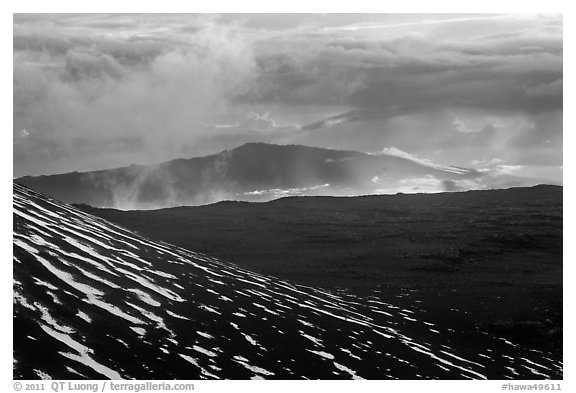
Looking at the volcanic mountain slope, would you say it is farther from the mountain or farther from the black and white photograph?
the mountain

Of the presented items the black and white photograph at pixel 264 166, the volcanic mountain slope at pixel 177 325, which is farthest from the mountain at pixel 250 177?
the volcanic mountain slope at pixel 177 325

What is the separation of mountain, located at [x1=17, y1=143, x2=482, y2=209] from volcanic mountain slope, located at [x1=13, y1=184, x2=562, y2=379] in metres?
5.15

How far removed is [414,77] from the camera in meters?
23.0

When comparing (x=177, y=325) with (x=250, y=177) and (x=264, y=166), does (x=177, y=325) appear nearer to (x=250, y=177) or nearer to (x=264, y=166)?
(x=264, y=166)

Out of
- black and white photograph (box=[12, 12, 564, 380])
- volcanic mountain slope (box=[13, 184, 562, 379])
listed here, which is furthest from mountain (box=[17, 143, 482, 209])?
volcanic mountain slope (box=[13, 184, 562, 379])

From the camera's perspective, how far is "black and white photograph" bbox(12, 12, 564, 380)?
1472 centimetres

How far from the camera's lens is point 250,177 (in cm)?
2883

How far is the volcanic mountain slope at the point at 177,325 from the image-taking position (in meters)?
13.5

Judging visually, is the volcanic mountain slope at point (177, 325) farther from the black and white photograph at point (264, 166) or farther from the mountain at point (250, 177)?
the mountain at point (250, 177)

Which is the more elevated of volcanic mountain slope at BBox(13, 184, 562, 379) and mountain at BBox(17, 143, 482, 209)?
mountain at BBox(17, 143, 482, 209)

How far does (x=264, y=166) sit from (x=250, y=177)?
1.84 m

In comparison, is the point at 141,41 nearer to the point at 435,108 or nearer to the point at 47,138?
the point at 47,138

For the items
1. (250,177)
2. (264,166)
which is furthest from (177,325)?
(250,177)

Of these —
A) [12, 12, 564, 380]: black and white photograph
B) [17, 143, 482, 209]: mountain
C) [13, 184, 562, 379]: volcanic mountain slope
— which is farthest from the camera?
[17, 143, 482, 209]: mountain
